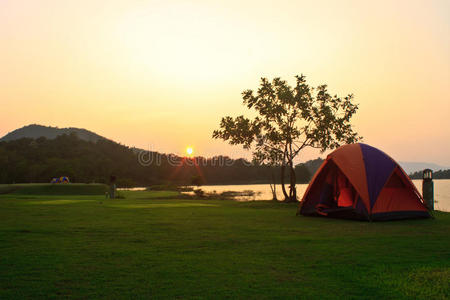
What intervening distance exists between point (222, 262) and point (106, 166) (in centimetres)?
7686

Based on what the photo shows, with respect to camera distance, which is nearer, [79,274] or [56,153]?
[79,274]

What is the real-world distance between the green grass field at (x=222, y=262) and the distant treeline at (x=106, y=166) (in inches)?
1928

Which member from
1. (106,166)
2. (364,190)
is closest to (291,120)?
(364,190)

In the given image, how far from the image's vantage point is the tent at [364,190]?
12.3 m

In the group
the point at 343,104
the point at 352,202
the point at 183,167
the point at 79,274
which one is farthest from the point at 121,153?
the point at 79,274

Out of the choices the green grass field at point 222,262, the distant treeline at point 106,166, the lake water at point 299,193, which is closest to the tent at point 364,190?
the green grass field at point 222,262

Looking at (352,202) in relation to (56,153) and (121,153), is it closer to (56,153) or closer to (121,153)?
(56,153)

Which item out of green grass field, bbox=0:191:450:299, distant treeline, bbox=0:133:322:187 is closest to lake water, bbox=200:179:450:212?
distant treeline, bbox=0:133:322:187

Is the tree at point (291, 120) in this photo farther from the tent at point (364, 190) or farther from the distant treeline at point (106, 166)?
the distant treeline at point (106, 166)

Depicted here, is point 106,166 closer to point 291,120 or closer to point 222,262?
point 291,120

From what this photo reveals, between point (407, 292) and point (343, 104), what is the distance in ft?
62.8

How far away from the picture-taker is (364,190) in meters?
12.3

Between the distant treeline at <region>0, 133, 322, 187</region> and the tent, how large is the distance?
144ft

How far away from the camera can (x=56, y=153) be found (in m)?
75.5
